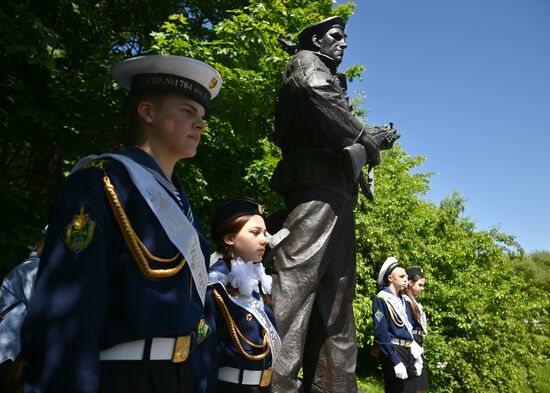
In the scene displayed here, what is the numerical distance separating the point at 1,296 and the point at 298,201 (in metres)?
2.26

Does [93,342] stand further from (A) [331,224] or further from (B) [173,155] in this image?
(A) [331,224]

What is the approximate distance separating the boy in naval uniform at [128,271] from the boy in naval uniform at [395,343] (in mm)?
4523

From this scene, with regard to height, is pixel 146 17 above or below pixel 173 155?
above

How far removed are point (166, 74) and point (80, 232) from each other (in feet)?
2.56

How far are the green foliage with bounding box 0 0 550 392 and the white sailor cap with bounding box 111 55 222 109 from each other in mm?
4152

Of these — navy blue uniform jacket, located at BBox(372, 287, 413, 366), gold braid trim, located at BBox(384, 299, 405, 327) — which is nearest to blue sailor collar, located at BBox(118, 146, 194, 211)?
navy blue uniform jacket, located at BBox(372, 287, 413, 366)

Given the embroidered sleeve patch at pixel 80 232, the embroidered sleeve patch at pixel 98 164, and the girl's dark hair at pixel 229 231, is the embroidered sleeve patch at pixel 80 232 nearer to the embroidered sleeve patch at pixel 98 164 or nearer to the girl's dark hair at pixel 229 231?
the embroidered sleeve patch at pixel 98 164

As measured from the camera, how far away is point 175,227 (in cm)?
180

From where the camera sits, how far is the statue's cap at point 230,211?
9.83ft

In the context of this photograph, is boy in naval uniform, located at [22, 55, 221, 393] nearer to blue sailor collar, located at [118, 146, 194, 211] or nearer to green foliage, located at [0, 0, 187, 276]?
blue sailor collar, located at [118, 146, 194, 211]

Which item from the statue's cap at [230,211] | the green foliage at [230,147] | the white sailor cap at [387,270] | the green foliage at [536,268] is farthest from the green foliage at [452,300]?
the green foliage at [536,268]

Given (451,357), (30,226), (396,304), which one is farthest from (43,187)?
(451,357)

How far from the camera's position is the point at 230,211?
302cm

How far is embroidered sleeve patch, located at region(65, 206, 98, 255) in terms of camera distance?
5.02 feet
